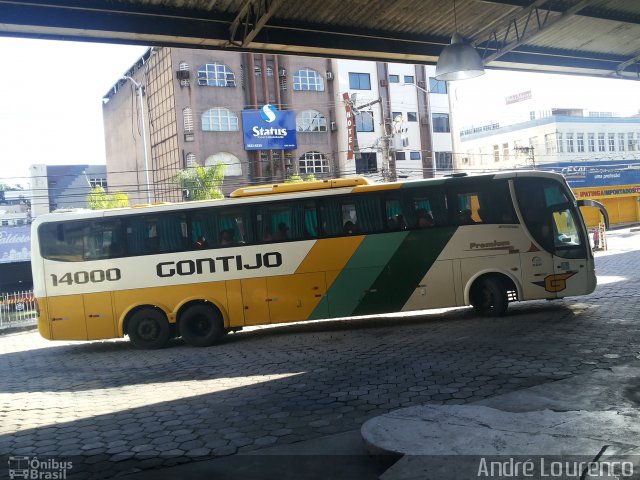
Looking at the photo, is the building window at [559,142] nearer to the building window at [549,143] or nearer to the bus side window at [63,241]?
the building window at [549,143]

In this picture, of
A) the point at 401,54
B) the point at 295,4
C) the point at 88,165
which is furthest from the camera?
the point at 88,165

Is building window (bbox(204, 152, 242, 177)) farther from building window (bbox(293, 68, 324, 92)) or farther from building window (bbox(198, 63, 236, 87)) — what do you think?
building window (bbox(293, 68, 324, 92))

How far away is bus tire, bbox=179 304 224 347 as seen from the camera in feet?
41.4

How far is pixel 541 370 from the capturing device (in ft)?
24.9

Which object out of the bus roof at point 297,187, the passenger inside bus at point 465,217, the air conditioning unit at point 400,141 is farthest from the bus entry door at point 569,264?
the air conditioning unit at point 400,141

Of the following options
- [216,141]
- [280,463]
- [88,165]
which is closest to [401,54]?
[280,463]

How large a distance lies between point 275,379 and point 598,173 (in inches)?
1931

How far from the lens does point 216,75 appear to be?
42562 mm

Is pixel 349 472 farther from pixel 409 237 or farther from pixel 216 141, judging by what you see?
pixel 216 141

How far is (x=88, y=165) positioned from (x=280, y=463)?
68824 millimetres

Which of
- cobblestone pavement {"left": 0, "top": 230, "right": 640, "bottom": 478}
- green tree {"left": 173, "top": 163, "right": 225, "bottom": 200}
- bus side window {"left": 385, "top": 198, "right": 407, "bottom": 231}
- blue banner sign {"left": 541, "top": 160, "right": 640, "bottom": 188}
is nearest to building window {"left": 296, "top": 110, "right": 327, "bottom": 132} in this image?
green tree {"left": 173, "top": 163, "right": 225, "bottom": 200}

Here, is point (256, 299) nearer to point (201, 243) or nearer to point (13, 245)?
point (201, 243)

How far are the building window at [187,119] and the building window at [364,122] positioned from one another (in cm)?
1346

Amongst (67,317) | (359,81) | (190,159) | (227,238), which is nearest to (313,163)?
(359,81)
